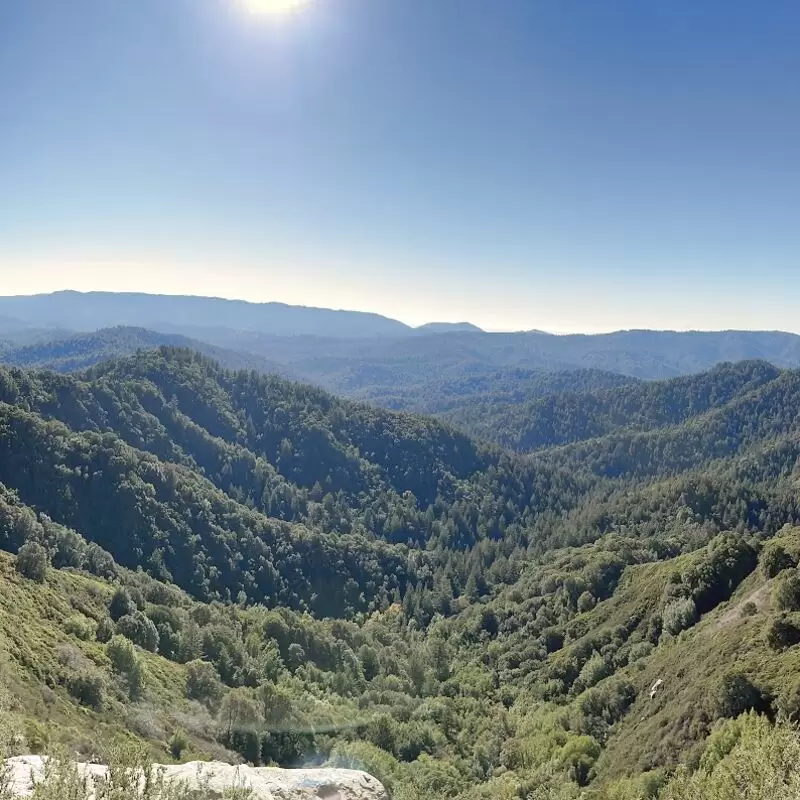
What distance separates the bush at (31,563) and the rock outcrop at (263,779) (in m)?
64.2

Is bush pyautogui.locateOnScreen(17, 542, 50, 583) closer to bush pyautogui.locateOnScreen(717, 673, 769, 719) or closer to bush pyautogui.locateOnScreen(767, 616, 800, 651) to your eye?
bush pyautogui.locateOnScreen(717, 673, 769, 719)

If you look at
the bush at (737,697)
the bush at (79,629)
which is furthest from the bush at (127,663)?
the bush at (737,697)

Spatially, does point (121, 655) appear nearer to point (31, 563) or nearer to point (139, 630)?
point (139, 630)

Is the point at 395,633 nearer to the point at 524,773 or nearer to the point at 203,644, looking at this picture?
the point at 203,644

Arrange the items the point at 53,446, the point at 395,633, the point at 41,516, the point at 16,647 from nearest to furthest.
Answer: the point at 16,647, the point at 41,516, the point at 395,633, the point at 53,446

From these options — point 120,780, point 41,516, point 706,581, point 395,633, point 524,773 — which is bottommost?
point 395,633

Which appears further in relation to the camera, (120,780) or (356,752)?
(356,752)

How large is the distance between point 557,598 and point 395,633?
41.9 metres

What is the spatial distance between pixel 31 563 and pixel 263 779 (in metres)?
69.5

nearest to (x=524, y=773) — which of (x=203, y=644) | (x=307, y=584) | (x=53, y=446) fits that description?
(x=203, y=644)

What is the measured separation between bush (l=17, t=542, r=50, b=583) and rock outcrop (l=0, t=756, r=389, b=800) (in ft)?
211

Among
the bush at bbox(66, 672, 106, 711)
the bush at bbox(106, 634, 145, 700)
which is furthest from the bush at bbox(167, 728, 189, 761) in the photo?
the bush at bbox(106, 634, 145, 700)

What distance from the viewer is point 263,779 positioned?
31734 millimetres

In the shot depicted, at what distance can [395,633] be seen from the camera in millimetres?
141750
